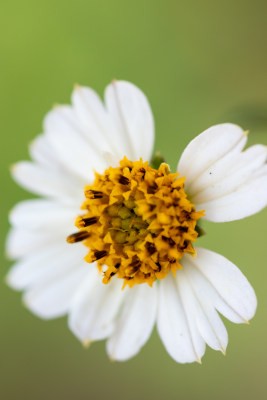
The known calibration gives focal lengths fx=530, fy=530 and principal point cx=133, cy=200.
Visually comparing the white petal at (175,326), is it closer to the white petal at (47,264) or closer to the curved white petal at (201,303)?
the curved white petal at (201,303)

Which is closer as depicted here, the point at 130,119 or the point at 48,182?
the point at 130,119

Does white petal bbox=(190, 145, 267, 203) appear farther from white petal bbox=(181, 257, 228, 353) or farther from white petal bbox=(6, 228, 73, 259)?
white petal bbox=(6, 228, 73, 259)

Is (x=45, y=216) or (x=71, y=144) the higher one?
(x=71, y=144)

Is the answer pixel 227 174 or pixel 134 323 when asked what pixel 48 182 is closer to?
pixel 134 323

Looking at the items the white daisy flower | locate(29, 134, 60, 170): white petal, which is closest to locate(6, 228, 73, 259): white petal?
the white daisy flower

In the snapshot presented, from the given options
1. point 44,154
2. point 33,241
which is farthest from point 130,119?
point 33,241

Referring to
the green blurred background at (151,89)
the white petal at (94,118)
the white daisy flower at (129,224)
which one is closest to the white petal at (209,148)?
the white daisy flower at (129,224)

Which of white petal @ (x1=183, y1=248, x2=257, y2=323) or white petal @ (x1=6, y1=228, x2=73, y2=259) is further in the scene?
white petal @ (x1=6, y1=228, x2=73, y2=259)
